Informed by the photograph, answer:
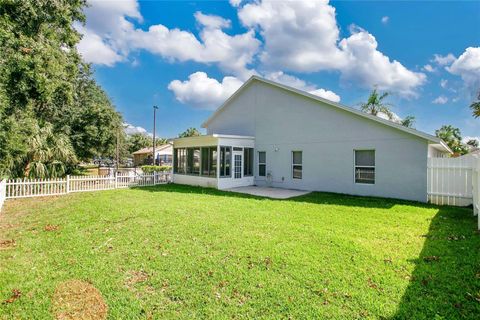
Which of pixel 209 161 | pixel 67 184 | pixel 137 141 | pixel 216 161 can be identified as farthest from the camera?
pixel 137 141

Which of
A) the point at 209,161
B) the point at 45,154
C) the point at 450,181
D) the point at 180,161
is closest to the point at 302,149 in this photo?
the point at 209,161

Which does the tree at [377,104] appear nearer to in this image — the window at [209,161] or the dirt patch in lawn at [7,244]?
the window at [209,161]

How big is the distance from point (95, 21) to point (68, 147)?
878 centimetres

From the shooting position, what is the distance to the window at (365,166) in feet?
39.5

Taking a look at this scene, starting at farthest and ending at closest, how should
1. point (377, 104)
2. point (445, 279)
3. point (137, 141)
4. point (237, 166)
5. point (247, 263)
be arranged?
1. point (137, 141)
2. point (377, 104)
3. point (237, 166)
4. point (247, 263)
5. point (445, 279)

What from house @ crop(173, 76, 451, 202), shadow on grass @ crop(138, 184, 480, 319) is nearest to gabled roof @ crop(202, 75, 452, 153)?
house @ crop(173, 76, 451, 202)

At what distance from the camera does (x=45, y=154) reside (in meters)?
15.4

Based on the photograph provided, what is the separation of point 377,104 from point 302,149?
54.2ft

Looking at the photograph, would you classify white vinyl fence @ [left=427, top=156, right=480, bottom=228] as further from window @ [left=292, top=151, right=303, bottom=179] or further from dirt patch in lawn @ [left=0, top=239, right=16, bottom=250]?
dirt patch in lawn @ [left=0, top=239, right=16, bottom=250]

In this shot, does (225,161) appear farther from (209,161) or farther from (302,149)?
(302,149)

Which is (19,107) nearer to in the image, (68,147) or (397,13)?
(68,147)

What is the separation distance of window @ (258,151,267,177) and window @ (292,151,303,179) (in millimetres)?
1994

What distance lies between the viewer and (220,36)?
16.9 meters

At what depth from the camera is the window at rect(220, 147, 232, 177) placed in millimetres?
15039
